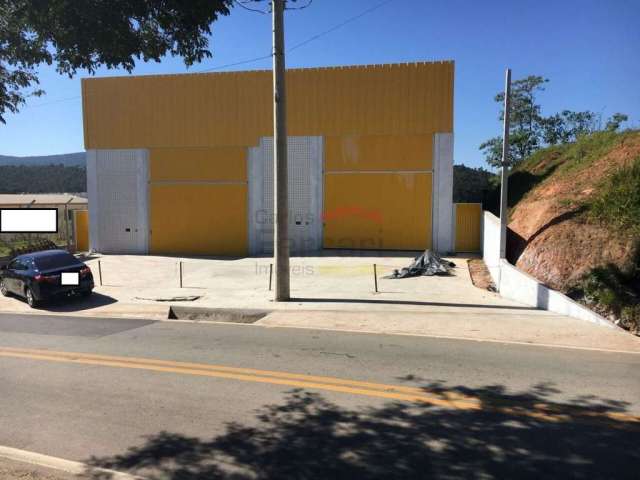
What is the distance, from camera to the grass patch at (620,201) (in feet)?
37.9

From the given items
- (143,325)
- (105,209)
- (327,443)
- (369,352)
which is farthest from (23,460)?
(105,209)

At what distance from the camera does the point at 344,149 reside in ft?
74.2

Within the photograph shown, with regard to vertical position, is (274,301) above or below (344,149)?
below

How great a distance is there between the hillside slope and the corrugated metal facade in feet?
19.9

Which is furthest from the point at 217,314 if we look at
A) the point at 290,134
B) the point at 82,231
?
the point at 82,231

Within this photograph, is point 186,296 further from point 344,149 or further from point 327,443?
point 344,149

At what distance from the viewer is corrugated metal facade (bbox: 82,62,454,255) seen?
2198 centimetres

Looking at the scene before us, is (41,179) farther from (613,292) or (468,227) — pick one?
(613,292)

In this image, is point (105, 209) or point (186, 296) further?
point (105, 209)

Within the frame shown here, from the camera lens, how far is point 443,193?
71.9 feet

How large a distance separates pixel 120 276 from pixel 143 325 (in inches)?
327

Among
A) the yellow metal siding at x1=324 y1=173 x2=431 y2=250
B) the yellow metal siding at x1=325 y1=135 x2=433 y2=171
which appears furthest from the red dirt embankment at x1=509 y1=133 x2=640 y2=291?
the yellow metal siding at x1=325 y1=135 x2=433 y2=171

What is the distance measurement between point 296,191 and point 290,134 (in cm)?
274

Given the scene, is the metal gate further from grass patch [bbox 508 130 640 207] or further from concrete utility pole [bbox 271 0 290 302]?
concrete utility pole [bbox 271 0 290 302]
